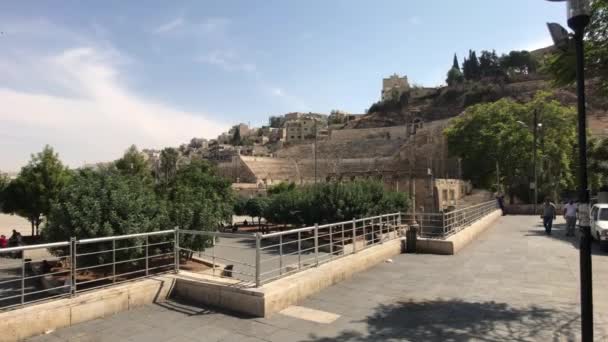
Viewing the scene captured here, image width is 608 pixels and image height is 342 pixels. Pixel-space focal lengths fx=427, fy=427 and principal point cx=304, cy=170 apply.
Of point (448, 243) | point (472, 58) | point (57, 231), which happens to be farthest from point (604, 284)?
point (472, 58)

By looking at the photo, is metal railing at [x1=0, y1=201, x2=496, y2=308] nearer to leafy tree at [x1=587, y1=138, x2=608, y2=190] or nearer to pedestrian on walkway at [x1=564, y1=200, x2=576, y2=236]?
pedestrian on walkway at [x1=564, y1=200, x2=576, y2=236]

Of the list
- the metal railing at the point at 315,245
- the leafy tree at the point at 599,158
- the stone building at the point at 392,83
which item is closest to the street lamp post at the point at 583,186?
the metal railing at the point at 315,245

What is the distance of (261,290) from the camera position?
622 cm

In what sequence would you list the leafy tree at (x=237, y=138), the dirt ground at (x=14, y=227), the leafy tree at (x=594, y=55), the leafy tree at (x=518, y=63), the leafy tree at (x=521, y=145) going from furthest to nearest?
the leafy tree at (x=237, y=138) < the leafy tree at (x=518, y=63) < the leafy tree at (x=521, y=145) < the dirt ground at (x=14, y=227) < the leafy tree at (x=594, y=55)

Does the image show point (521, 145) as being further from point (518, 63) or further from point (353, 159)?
point (518, 63)

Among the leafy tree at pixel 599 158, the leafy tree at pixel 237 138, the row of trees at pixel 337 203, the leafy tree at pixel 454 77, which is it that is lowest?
the row of trees at pixel 337 203

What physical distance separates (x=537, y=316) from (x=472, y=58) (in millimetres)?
132414

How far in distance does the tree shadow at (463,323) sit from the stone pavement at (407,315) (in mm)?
12

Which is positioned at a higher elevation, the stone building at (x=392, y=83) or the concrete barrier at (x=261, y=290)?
the stone building at (x=392, y=83)

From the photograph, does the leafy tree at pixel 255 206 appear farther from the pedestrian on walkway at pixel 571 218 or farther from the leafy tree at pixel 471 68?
the leafy tree at pixel 471 68

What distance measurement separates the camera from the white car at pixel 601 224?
12.6m

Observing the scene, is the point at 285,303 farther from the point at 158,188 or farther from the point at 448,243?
the point at 158,188

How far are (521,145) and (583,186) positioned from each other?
131 ft

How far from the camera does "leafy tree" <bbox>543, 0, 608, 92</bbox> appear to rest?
6379 millimetres
